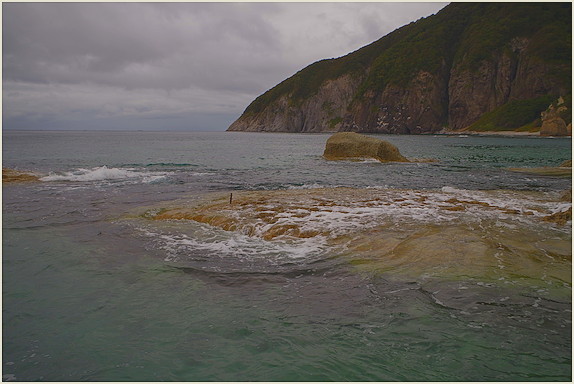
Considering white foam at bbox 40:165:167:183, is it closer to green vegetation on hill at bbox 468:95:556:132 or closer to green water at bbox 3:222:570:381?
green water at bbox 3:222:570:381

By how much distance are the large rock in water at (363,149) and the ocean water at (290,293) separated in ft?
76.2

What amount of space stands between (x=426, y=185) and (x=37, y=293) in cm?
1990

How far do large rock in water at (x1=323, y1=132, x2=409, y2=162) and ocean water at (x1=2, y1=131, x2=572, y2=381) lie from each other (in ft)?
76.2

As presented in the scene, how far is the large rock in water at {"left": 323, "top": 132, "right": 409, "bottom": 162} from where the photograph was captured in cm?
3728

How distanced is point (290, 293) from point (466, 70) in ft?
520

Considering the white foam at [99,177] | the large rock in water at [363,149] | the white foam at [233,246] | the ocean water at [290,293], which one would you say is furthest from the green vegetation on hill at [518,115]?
the white foam at [233,246]

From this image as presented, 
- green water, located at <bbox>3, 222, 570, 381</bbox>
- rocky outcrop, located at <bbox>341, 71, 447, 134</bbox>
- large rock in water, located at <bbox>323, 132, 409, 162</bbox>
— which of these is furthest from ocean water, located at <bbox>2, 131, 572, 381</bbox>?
rocky outcrop, located at <bbox>341, 71, 447, 134</bbox>

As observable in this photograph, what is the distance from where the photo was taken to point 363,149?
37.5 metres

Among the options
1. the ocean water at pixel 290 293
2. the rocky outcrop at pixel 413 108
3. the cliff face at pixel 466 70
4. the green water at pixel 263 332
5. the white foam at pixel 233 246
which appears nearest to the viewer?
the green water at pixel 263 332

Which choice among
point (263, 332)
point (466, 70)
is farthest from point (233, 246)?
point (466, 70)

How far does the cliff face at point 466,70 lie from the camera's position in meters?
131

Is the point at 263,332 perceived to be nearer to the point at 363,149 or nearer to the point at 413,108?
the point at 363,149

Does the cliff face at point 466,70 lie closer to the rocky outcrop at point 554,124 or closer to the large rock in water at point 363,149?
the rocky outcrop at point 554,124

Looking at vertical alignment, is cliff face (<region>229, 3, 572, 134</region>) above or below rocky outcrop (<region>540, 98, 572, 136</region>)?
above
